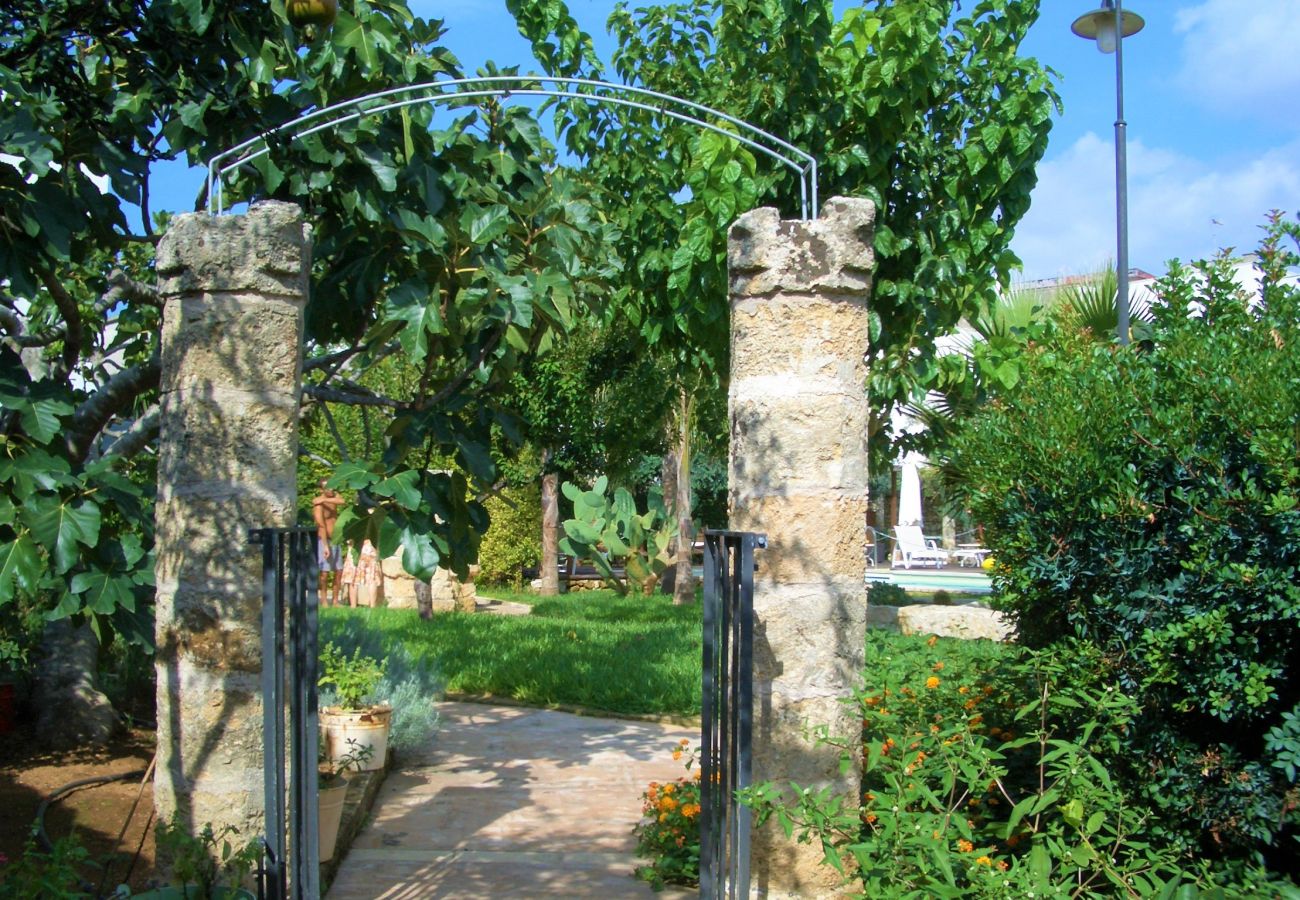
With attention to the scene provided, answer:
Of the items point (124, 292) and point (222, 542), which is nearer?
point (222, 542)

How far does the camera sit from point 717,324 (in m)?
7.57

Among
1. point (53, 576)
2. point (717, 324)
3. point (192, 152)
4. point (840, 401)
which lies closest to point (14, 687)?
point (53, 576)

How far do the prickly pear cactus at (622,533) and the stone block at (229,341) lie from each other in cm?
1286

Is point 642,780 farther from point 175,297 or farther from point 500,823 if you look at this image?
point 175,297

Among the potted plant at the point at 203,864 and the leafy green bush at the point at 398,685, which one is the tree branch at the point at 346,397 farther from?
the potted plant at the point at 203,864

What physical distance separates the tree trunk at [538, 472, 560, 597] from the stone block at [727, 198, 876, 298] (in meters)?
15.9

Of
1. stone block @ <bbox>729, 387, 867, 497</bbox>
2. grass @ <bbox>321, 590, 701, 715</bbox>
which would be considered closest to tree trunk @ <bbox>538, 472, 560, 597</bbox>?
grass @ <bbox>321, 590, 701, 715</bbox>

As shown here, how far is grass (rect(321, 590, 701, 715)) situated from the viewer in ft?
30.4

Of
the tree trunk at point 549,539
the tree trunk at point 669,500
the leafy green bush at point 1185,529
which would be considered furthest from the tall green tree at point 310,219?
the tree trunk at point 669,500

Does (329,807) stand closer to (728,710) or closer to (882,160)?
(728,710)

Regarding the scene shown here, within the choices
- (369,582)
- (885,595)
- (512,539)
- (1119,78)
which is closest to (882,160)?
(1119,78)

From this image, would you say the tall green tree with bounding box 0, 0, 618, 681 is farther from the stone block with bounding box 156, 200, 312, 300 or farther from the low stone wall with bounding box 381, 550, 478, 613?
the low stone wall with bounding box 381, 550, 478, 613

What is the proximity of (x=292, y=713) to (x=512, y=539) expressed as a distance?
18.3 metres

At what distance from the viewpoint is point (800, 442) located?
3863 mm
